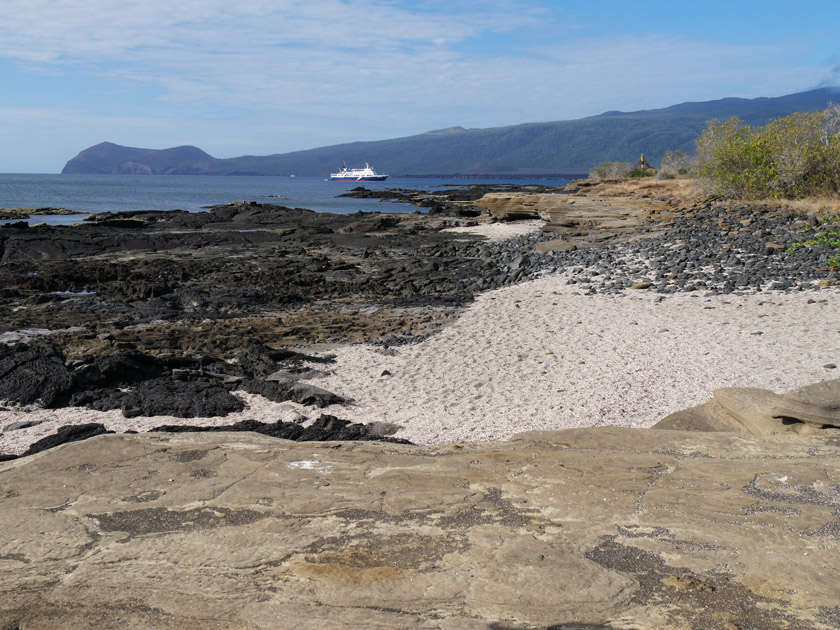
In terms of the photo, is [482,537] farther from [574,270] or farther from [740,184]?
[740,184]

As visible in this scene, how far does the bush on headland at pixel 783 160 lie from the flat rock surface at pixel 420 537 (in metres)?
20.2

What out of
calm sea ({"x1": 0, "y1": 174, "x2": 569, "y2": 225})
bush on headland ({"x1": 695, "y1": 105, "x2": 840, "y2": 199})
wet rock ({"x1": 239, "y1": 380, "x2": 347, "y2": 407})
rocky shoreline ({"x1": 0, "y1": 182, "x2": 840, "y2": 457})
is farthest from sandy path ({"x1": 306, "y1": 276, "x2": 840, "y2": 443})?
calm sea ({"x1": 0, "y1": 174, "x2": 569, "y2": 225})

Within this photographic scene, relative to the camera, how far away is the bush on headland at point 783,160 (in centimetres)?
2156

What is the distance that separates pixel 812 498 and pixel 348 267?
18.0 metres

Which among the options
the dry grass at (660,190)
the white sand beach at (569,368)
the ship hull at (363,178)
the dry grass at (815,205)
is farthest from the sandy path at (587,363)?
the ship hull at (363,178)

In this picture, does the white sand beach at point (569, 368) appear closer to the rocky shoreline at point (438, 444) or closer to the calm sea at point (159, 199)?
the rocky shoreline at point (438, 444)

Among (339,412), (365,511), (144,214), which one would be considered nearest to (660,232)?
(339,412)

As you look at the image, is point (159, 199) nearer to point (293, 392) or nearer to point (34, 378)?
point (34, 378)

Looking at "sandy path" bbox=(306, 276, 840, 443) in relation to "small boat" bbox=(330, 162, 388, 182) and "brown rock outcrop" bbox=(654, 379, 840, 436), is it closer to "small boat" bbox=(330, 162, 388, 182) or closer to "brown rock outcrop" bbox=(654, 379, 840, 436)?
"brown rock outcrop" bbox=(654, 379, 840, 436)

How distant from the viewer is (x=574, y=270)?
1642 cm

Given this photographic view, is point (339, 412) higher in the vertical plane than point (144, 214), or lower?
lower

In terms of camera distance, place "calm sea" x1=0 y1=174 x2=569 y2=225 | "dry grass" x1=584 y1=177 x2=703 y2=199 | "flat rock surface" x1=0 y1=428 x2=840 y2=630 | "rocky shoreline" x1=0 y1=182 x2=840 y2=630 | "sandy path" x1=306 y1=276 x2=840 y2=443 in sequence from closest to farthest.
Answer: "flat rock surface" x1=0 y1=428 x2=840 y2=630, "rocky shoreline" x1=0 y1=182 x2=840 y2=630, "sandy path" x1=306 y1=276 x2=840 y2=443, "dry grass" x1=584 y1=177 x2=703 y2=199, "calm sea" x1=0 y1=174 x2=569 y2=225

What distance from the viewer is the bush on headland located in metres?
21.6

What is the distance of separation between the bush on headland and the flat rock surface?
66.2 feet
